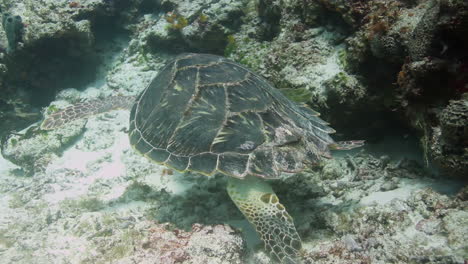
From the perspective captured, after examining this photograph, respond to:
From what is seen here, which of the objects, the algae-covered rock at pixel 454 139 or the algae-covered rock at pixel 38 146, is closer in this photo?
the algae-covered rock at pixel 454 139

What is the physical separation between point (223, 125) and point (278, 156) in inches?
27.3

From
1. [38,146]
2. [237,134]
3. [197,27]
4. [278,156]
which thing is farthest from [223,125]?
[38,146]

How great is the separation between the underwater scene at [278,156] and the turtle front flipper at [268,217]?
0.04 ft

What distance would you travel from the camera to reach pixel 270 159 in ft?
9.29

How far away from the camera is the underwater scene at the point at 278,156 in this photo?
255 centimetres

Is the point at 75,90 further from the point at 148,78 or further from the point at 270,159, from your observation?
the point at 270,159

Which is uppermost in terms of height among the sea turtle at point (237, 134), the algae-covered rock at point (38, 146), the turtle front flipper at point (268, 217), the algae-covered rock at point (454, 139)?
the algae-covered rock at point (454, 139)

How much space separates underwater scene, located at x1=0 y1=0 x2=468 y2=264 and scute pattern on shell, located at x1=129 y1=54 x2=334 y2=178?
0.02 meters

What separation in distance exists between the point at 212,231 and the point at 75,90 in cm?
621

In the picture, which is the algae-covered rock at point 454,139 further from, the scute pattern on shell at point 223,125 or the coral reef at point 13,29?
the coral reef at point 13,29

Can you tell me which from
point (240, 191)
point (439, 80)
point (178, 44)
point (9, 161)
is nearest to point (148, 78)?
point (178, 44)

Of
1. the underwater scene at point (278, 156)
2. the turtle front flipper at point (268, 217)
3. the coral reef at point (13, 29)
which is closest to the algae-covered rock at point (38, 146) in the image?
the underwater scene at point (278, 156)

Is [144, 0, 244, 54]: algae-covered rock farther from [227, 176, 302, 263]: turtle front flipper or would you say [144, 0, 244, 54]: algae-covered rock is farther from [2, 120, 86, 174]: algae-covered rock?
[227, 176, 302, 263]: turtle front flipper

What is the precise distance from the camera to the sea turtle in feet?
9.16
